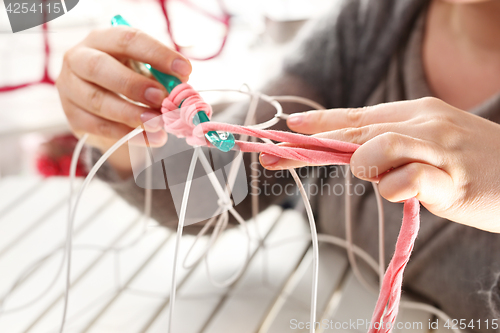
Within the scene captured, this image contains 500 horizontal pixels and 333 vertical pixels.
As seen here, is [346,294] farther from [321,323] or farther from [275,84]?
[275,84]

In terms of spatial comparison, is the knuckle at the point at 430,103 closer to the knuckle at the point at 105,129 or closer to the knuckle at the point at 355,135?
the knuckle at the point at 355,135

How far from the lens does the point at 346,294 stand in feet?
1.17

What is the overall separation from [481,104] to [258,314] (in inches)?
12.2

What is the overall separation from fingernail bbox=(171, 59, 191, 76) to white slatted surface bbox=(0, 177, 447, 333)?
0.16 meters

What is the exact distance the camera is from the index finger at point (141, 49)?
0.26 metres

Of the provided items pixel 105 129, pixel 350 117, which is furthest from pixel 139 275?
pixel 350 117

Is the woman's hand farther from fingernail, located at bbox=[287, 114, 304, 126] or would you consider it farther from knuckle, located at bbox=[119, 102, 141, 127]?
knuckle, located at bbox=[119, 102, 141, 127]

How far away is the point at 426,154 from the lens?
0.20 meters

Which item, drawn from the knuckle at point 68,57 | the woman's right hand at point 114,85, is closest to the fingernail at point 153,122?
the woman's right hand at point 114,85

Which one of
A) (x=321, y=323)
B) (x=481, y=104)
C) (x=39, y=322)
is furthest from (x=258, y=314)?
(x=481, y=104)

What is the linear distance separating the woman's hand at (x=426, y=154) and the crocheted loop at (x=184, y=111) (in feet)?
0.16

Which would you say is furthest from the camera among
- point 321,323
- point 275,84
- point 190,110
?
point 275,84

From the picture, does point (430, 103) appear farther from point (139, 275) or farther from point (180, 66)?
point (139, 275)

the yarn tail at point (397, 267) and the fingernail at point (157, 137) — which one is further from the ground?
the fingernail at point (157, 137)
